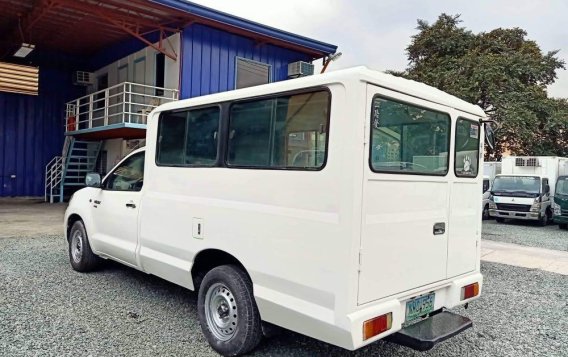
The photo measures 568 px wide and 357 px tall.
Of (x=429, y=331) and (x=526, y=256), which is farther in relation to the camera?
(x=526, y=256)

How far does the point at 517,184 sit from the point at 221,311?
578 inches

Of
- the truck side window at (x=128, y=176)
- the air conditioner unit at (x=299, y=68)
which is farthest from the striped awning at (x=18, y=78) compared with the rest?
the truck side window at (x=128, y=176)

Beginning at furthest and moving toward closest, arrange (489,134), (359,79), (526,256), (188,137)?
1. (526,256)
2. (489,134)
3. (188,137)
4. (359,79)

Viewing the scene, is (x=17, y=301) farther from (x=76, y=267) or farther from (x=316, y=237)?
(x=316, y=237)

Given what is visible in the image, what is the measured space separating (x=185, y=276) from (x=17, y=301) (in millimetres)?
2101

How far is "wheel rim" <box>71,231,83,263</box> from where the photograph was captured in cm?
579

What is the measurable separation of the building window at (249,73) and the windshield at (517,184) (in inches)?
356

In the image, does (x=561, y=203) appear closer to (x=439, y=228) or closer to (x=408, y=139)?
(x=439, y=228)

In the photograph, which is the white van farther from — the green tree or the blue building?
the green tree

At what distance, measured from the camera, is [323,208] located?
283 centimetres

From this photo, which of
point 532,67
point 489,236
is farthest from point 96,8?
point 532,67

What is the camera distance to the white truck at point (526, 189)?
14.7 m

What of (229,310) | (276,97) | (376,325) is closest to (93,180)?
(229,310)

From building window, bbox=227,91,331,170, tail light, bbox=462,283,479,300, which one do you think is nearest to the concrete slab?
tail light, bbox=462,283,479,300
